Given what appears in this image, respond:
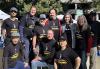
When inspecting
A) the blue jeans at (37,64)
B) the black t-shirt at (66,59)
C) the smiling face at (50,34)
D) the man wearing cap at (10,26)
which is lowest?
the blue jeans at (37,64)

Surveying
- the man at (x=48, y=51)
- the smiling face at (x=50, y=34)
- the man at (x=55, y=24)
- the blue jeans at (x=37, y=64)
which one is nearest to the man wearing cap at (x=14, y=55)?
the blue jeans at (x=37, y=64)

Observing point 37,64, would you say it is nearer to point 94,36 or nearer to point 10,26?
point 10,26

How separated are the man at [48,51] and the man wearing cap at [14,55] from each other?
592 mm

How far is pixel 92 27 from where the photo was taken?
1134 cm

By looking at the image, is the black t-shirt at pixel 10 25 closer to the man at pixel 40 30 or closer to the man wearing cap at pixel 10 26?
the man wearing cap at pixel 10 26

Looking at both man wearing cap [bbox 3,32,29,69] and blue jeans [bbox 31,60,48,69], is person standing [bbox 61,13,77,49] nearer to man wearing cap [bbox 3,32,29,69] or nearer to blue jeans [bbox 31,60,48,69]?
blue jeans [bbox 31,60,48,69]

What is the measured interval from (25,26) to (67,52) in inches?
104

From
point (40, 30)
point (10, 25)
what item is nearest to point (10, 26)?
point (10, 25)

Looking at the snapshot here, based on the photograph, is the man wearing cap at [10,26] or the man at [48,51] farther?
the man wearing cap at [10,26]

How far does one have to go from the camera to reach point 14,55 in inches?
396

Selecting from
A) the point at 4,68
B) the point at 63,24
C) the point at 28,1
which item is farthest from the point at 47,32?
the point at 28,1

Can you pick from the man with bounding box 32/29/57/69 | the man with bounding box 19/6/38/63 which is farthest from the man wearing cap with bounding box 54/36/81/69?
the man with bounding box 19/6/38/63

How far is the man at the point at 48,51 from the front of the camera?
10.4 metres

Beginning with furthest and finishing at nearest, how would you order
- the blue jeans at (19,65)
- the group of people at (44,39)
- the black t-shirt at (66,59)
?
the group of people at (44,39)
the blue jeans at (19,65)
the black t-shirt at (66,59)
